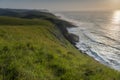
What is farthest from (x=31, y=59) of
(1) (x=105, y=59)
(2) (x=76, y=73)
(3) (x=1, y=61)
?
(1) (x=105, y=59)

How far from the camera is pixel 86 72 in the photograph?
14500 millimetres

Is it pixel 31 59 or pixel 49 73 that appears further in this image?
pixel 31 59

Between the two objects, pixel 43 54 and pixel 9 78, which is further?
pixel 43 54

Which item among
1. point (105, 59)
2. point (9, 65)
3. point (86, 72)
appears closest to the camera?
point (9, 65)

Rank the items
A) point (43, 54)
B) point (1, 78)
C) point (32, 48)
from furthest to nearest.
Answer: point (32, 48), point (43, 54), point (1, 78)

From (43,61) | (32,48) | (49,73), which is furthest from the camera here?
(32,48)

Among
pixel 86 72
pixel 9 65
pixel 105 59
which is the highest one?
pixel 9 65

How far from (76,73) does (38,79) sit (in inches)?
137

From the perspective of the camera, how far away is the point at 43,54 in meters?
17.7

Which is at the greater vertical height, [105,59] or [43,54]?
[43,54]

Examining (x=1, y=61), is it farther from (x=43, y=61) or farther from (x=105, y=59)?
(x=105, y=59)

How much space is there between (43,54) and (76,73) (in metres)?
4.84

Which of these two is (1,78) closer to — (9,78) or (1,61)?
(9,78)

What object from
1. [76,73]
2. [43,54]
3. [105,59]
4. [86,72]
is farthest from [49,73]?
[105,59]
